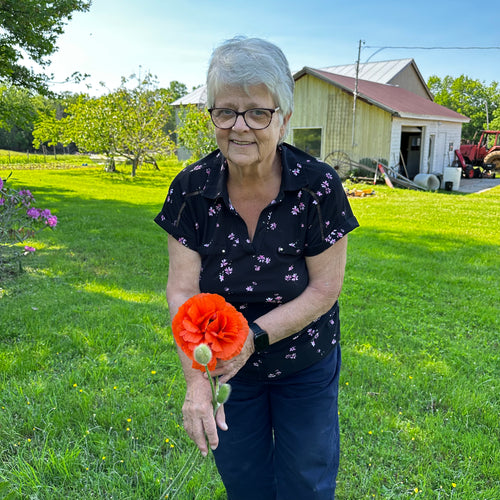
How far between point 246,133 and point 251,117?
55 mm

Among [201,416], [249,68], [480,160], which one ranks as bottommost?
[201,416]

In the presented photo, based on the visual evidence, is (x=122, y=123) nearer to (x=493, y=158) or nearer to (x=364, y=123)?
(x=364, y=123)

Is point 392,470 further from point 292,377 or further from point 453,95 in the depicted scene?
point 453,95

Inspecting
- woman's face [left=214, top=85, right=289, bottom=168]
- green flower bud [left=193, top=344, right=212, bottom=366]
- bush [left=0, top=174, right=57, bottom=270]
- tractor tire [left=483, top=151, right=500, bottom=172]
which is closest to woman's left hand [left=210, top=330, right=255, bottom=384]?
green flower bud [left=193, top=344, right=212, bottom=366]

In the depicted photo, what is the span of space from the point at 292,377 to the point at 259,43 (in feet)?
4.04

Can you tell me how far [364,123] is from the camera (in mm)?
18312

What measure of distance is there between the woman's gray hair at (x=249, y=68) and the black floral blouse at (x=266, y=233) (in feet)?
0.91

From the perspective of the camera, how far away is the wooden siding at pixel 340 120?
17.9 meters

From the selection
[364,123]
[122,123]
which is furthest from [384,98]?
[122,123]

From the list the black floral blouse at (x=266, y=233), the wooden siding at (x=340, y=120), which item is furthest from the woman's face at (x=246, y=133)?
the wooden siding at (x=340, y=120)

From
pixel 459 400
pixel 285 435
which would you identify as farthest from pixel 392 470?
pixel 285 435

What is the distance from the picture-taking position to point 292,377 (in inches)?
70.0

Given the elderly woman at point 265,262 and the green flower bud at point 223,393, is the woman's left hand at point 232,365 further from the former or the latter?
the green flower bud at point 223,393

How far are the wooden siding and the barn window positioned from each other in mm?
245
